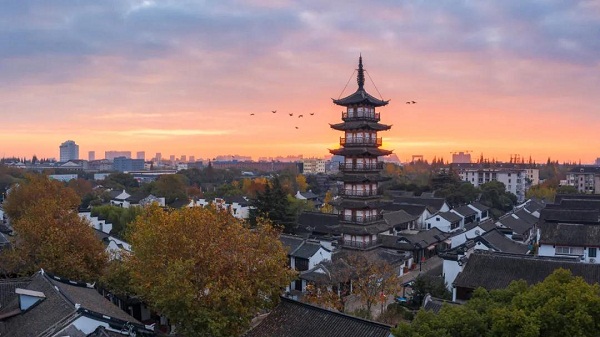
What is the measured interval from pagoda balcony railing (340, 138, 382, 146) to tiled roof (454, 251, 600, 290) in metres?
8.67

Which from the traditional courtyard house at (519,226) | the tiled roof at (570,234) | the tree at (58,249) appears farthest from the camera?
the traditional courtyard house at (519,226)

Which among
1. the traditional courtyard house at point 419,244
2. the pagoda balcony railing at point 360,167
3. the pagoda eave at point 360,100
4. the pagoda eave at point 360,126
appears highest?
the pagoda eave at point 360,100

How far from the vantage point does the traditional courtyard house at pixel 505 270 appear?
68.2 feet

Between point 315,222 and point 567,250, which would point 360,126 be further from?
point 315,222

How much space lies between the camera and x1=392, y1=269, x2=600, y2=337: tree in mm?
9477

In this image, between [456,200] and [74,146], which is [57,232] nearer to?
[456,200]

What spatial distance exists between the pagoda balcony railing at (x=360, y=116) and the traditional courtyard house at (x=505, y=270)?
32.1 feet

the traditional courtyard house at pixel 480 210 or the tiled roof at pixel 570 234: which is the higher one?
the tiled roof at pixel 570 234

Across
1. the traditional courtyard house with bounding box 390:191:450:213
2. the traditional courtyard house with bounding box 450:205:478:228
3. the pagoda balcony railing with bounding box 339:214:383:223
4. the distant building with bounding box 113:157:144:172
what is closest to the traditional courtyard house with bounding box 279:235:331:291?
the pagoda balcony railing with bounding box 339:214:383:223

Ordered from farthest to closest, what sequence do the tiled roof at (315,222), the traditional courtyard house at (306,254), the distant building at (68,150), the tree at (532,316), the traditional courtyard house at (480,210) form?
the distant building at (68,150) < the traditional courtyard house at (480,210) < the tiled roof at (315,222) < the traditional courtyard house at (306,254) < the tree at (532,316)

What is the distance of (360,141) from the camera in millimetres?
27203

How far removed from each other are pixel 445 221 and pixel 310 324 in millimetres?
31369

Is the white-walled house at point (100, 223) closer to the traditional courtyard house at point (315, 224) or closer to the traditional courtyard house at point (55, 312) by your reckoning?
the traditional courtyard house at point (315, 224)

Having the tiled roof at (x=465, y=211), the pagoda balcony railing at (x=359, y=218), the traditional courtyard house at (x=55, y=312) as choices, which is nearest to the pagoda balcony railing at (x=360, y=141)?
the pagoda balcony railing at (x=359, y=218)
